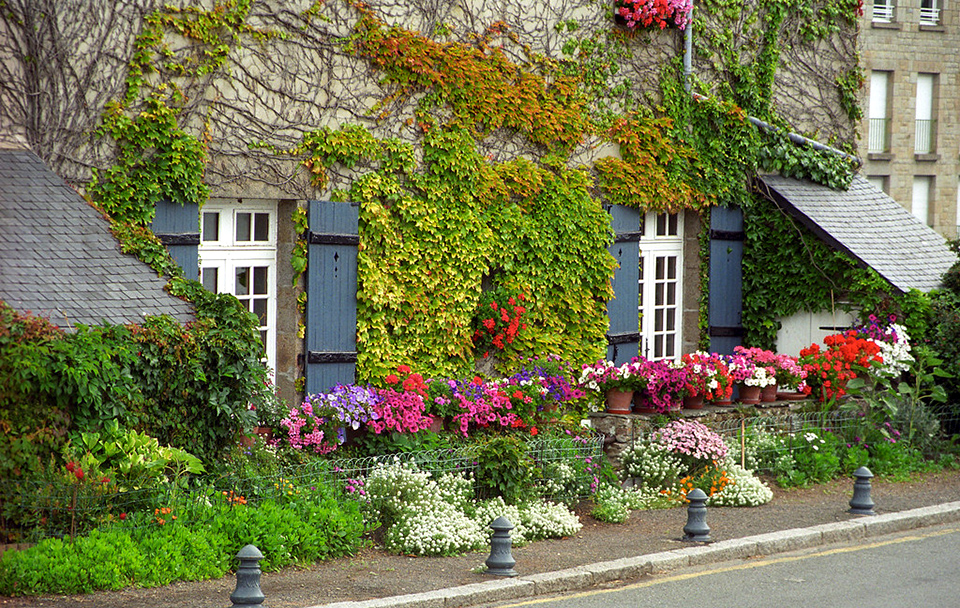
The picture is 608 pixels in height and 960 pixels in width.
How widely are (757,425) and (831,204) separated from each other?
347 cm

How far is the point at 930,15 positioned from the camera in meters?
30.9

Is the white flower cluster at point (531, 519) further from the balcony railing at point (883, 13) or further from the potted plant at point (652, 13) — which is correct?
the balcony railing at point (883, 13)

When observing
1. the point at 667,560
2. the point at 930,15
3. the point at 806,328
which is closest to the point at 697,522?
the point at 667,560

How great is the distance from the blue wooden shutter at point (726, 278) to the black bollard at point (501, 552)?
256 inches

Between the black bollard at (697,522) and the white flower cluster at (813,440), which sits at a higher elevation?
the white flower cluster at (813,440)

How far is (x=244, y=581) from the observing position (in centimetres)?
623

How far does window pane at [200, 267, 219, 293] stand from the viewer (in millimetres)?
9727

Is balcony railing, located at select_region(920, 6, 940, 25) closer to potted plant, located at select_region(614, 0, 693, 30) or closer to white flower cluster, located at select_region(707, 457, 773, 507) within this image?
potted plant, located at select_region(614, 0, 693, 30)

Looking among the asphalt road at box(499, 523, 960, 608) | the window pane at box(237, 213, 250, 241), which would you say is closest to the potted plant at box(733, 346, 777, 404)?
the asphalt road at box(499, 523, 960, 608)

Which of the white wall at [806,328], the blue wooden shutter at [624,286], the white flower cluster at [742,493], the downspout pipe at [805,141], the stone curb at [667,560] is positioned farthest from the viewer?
the downspout pipe at [805,141]

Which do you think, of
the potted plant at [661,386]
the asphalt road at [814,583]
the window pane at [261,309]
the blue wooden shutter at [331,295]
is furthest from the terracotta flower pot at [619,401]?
the window pane at [261,309]

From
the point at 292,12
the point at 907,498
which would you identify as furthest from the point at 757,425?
the point at 292,12

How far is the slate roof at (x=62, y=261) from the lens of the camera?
7.88m

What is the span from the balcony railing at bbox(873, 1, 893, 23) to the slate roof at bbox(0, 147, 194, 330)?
26.4m
